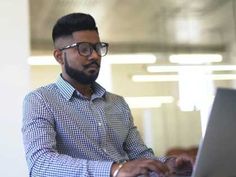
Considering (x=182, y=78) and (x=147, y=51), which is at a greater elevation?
(x=147, y=51)

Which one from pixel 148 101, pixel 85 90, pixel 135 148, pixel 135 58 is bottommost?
pixel 148 101

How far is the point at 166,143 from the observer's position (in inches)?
215

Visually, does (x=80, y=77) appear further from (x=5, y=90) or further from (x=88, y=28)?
(x=5, y=90)

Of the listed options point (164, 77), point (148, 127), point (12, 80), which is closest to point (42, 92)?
point (12, 80)

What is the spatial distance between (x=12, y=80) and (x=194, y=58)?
387 cm

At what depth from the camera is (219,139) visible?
1014 mm

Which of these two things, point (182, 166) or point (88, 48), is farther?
point (88, 48)

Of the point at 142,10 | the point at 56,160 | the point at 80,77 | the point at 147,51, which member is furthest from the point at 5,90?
the point at 147,51

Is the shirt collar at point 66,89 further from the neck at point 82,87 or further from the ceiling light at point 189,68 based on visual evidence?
the ceiling light at point 189,68

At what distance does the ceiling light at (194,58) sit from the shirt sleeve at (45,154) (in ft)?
14.7

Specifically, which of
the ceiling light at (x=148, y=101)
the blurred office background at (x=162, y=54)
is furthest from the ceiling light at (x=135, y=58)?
the ceiling light at (x=148, y=101)

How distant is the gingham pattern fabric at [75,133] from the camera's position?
1.18 meters

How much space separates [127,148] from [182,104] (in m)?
4.00

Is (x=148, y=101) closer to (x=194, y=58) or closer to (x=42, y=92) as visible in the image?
(x=194, y=58)
